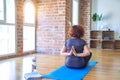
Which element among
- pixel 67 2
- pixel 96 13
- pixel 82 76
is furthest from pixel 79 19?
pixel 82 76

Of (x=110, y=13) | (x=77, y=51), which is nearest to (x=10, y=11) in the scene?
(x=77, y=51)

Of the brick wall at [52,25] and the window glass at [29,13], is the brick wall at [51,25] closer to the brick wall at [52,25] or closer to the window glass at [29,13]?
A: the brick wall at [52,25]

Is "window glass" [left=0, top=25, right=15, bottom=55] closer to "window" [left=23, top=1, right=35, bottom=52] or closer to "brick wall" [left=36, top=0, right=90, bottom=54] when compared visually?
"window" [left=23, top=1, right=35, bottom=52]

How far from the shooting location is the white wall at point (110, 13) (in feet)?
30.0

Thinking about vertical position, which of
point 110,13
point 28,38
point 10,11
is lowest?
point 28,38

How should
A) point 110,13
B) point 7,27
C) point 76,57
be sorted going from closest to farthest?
point 76,57 < point 7,27 < point 110,13

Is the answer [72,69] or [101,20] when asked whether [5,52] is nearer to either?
[72,69]

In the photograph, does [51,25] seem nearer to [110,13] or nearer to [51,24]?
[51,24]

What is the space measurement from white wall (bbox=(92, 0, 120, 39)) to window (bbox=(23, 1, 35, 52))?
388 centimetres

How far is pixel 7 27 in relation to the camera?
5543mm

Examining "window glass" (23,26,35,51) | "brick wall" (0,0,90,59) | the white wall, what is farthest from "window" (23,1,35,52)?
the white wall

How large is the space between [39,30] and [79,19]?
9.68ft

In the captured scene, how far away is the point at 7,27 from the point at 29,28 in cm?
106

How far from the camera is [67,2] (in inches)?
257
